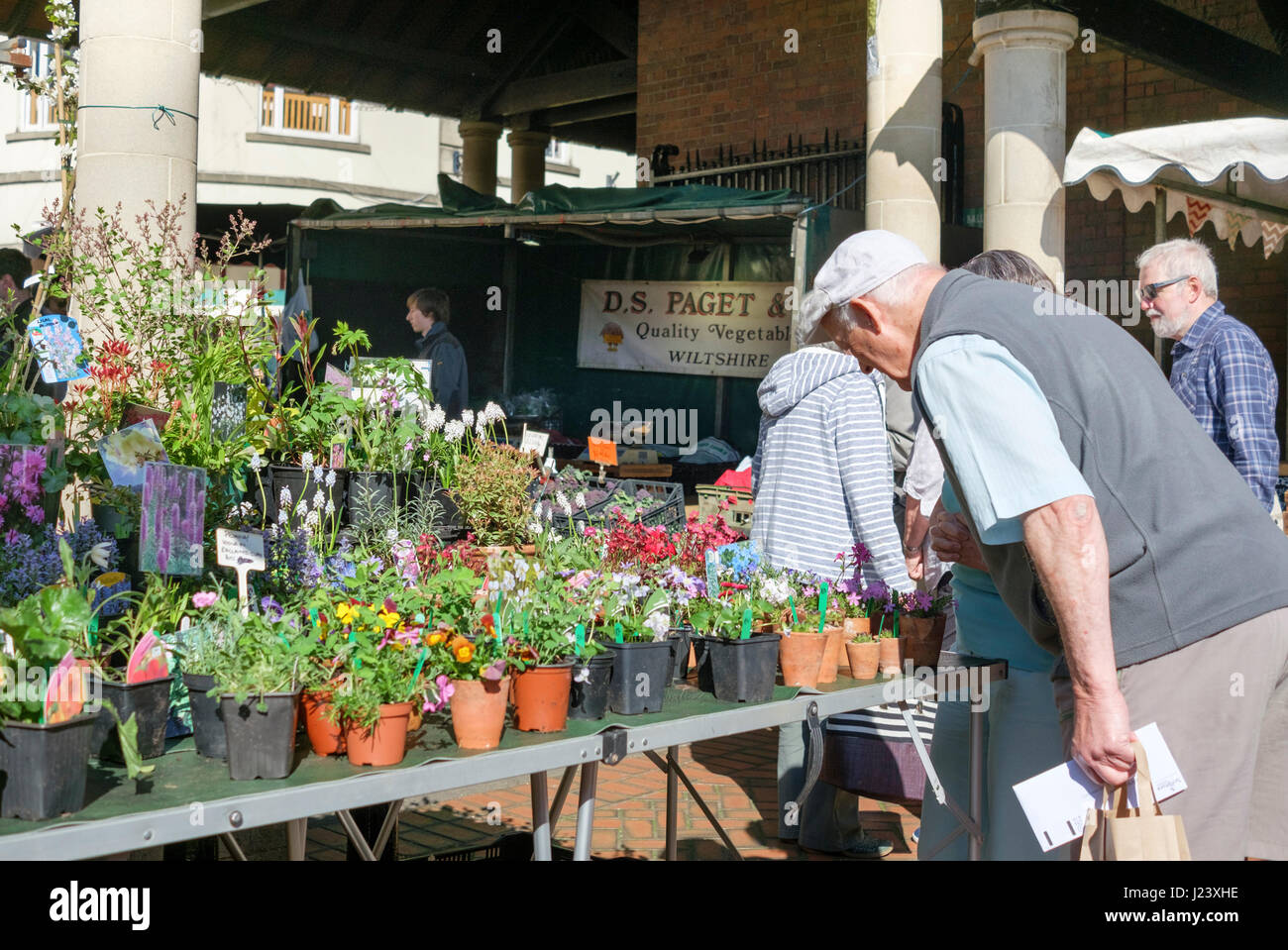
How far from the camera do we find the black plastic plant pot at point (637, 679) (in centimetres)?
274

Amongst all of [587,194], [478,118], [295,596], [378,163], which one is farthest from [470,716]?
[378,163]

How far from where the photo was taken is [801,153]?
11.7m

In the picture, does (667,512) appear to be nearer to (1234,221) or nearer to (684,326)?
(1234,221)

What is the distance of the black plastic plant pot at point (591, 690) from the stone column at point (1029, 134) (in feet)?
16.1

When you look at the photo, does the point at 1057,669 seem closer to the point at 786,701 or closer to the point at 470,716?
the point at 786,701

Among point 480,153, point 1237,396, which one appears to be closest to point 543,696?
point 1237,396

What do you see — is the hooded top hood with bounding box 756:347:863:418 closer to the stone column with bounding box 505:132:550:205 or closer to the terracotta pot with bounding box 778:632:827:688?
the terracotta pot with bounding box 778:632:827:688

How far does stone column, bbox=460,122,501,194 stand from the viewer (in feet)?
49.6

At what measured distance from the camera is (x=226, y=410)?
3348 millimetres

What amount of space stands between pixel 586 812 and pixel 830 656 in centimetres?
85

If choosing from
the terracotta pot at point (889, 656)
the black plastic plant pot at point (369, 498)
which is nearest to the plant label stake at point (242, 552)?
the black plastic plant pot at point (369, 498)
